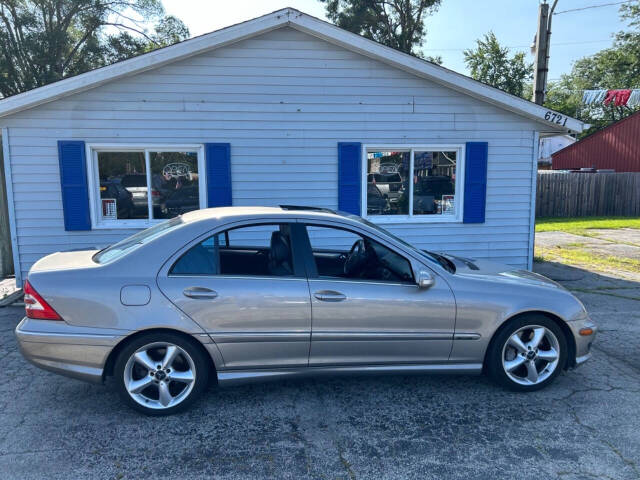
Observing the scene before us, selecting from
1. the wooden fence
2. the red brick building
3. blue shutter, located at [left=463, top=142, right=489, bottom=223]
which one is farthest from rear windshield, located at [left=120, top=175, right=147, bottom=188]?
the red brick building

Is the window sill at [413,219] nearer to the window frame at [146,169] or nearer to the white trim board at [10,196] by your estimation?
the window frame at [146,169]

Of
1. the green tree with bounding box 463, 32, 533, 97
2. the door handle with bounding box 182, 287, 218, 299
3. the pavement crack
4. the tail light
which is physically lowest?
the pavement crack

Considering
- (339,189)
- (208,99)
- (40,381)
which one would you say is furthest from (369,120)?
(40,381)

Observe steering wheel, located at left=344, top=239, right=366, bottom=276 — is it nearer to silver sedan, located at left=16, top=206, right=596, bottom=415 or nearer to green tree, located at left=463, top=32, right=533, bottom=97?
silver sedan, located at left=16, top=206, right=596, bottom=415

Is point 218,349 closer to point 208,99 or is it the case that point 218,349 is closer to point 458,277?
point 458,277

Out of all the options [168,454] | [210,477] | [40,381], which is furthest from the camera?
[40,381]

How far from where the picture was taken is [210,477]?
285cm

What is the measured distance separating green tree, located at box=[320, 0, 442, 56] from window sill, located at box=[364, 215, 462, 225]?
20.7 m

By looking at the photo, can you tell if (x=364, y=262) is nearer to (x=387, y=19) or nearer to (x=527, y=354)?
(x=527, y=354)

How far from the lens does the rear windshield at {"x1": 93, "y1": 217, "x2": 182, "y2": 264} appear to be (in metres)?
3.65

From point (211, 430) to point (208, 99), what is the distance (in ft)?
17.3

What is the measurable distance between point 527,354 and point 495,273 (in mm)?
708

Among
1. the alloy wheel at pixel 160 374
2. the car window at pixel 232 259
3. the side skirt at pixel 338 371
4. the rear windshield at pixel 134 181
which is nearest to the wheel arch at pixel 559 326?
the side skirt at pixel 338 371

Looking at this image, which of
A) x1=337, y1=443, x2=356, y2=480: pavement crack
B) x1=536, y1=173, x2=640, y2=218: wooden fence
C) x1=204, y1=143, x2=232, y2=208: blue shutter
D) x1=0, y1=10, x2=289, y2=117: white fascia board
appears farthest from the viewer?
x1=536, y1=173, x2=640, y2=218: wooden fence
